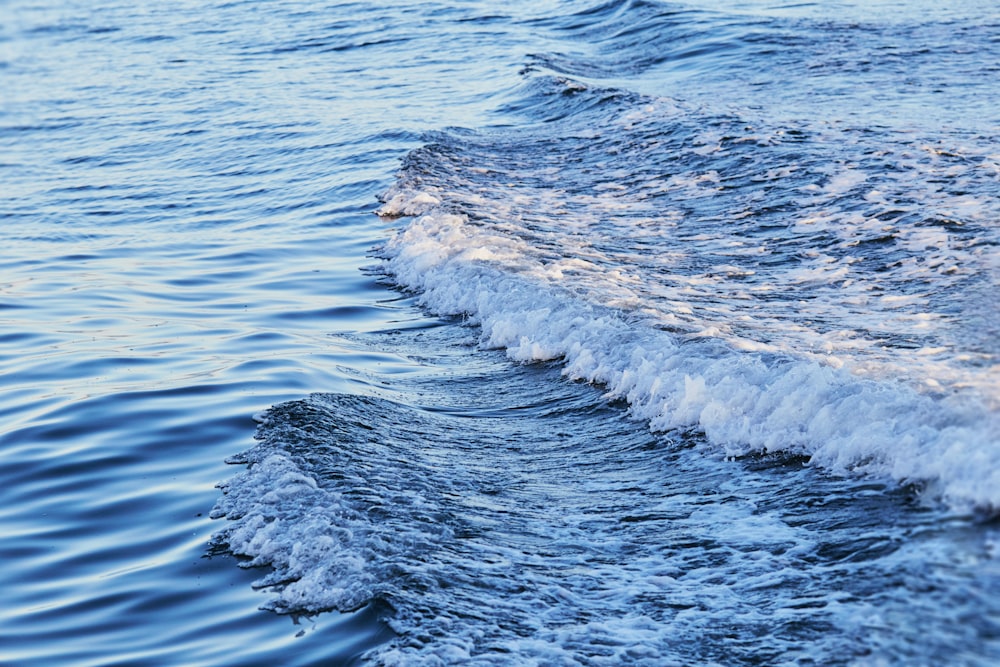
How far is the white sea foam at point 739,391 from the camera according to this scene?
4.49 metres

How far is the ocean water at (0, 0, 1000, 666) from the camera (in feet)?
13.4

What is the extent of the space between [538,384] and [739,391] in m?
1.64

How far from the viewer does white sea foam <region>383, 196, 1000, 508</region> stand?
4488mm

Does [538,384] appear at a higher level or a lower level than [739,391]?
lower

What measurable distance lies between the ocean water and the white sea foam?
22mm

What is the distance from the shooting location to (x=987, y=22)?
53.5ft

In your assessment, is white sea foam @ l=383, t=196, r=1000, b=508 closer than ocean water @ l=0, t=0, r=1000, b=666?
No

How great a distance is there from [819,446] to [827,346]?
134cm

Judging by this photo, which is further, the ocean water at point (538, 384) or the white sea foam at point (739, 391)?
the white sea foam at point (739, 391)

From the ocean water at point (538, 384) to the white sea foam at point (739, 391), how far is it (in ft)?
0.07

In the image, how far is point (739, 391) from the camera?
575 cm

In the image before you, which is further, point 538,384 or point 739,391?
point 538,384

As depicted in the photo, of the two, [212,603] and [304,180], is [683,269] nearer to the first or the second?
[212,603]

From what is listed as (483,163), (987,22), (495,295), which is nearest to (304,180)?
(483,163)
